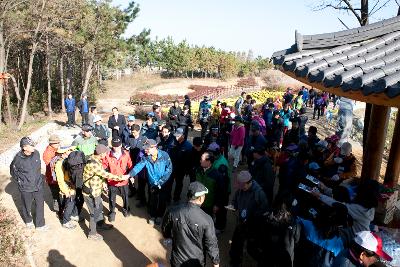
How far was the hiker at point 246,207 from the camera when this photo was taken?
4621mm

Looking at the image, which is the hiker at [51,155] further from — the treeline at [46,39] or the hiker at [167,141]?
the treeline at [46,39]

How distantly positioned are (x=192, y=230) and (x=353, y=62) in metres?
2.32

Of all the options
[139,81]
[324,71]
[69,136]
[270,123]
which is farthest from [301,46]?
[139,81]

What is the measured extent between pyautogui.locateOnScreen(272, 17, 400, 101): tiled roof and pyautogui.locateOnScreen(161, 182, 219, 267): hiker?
5.37 feet

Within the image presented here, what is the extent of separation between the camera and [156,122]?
8734 mm

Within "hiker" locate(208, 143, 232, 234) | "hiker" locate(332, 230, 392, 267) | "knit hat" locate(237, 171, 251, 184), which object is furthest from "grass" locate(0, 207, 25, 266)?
"hiker" locate(332, 230, 392, 267)

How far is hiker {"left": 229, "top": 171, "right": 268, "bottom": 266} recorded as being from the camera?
15.2ft

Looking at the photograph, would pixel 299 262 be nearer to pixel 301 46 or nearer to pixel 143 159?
pixel 301 46

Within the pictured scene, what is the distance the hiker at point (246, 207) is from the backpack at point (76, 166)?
109 inches

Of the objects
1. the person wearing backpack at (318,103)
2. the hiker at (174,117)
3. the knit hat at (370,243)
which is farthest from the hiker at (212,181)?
the person wearing backpack at (318,103)

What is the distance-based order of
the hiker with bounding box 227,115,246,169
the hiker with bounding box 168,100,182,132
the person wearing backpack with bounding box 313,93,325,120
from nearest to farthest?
1. the hiker with bounding box 227,115,246,169
2. the hiker with bounding box 168,100,182,132
3. the person wearing backpack with bounding box 313,93,325,120

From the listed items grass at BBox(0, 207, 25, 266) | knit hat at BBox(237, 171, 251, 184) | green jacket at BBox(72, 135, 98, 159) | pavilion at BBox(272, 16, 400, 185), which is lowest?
grass at BBox(0, 207, 25, 266)

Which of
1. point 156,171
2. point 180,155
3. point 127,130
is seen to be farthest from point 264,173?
point 127,130

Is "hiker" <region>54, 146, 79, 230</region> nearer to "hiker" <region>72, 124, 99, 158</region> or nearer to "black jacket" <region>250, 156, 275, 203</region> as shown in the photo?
"hiker" <region>72, 124, 99, 158</region>
